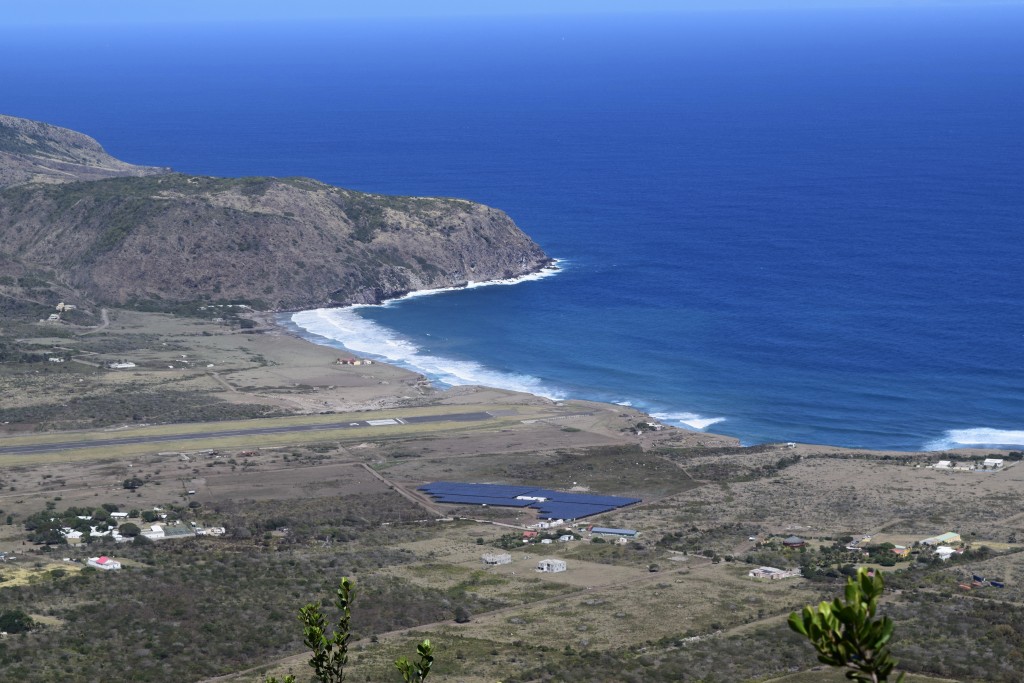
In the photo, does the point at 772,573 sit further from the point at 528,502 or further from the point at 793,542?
the point at 528,502

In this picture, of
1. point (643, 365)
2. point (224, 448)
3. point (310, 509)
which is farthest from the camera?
point (643, 365)

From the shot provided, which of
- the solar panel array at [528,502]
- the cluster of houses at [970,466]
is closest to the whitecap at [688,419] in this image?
the cluster of houses at [970,466]

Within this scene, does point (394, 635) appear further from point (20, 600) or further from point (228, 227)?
point (228, 227)

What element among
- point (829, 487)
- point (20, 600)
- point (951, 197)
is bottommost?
point (20, 600)

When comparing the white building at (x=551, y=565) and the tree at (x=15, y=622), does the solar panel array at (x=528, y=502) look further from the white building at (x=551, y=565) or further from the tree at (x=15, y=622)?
the tree at (x=15, y=622)

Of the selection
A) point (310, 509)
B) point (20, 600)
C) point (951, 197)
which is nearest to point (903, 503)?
point (310, 509)
